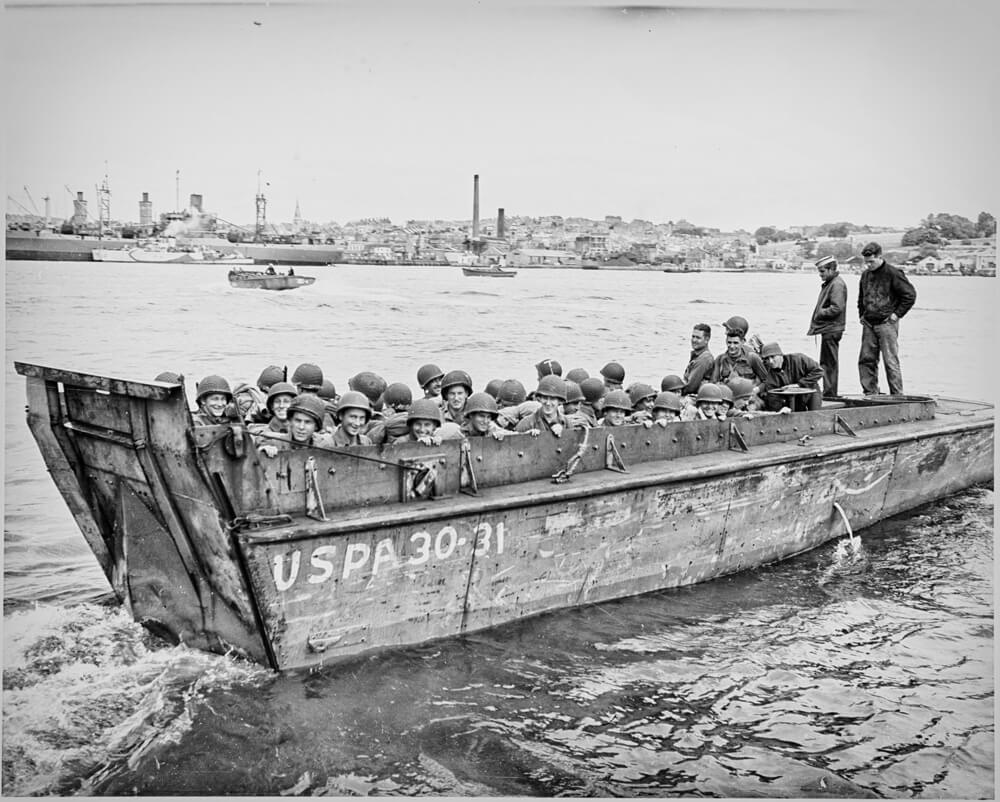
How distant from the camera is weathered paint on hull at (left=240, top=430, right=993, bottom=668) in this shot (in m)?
5.62

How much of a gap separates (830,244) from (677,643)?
22.3 feet

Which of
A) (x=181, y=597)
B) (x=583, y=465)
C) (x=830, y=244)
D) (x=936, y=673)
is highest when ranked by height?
(x=830, y=244)

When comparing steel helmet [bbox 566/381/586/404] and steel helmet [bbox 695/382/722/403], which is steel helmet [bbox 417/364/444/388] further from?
steel helmet [bbox 695/382/722/403]

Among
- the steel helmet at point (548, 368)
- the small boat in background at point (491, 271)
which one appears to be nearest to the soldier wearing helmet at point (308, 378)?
the steel helmet at point (548, 368)

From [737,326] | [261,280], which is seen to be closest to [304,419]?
[737,326]

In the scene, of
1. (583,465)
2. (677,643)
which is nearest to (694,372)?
(583,465)

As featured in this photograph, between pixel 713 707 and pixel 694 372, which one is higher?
pixel 694 372

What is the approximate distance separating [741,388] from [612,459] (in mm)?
2334

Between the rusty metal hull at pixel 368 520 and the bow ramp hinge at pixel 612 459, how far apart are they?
0.01 m

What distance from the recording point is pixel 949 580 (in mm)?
8539

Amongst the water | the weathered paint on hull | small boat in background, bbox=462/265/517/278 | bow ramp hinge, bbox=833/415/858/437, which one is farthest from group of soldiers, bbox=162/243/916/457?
small boat in background, bbox=462/265/517/278

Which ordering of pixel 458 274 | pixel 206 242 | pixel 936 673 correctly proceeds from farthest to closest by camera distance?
pixel 458 274, pixel 206 242, pixel 936 673

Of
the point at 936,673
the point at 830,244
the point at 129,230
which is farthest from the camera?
the point at 129,230

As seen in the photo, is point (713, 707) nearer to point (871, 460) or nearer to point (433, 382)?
point (433, 382)
